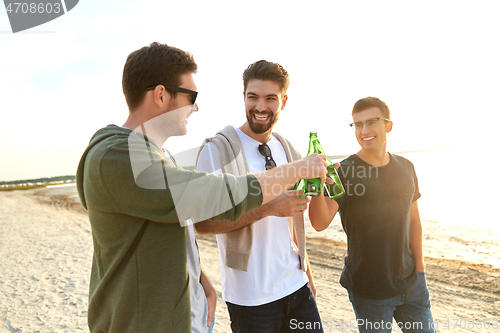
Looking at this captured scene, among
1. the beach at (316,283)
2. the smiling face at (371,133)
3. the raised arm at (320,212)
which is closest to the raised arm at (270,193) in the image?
the raised arm at (320,212)

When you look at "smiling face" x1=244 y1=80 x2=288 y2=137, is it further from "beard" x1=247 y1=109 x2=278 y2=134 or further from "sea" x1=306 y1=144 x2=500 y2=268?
"sea" x1=306 y1=144 x2=500 y2=268

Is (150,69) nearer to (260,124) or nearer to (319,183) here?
(260,124)

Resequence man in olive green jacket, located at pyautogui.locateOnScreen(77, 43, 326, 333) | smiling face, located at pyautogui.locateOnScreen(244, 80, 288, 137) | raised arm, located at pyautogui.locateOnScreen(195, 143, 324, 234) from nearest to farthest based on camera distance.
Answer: man in olive green jacket, located at pyautogui.locateOnScreen(77, 43, 326, 333), raised arm, located at pyautogui.locateOnScreen(195, 143, 324, 234), smiling face, located at pyautogui.locateOnScreen(244, 80, 288, 137)

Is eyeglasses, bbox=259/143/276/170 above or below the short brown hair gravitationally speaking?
below

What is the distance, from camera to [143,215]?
138 cm

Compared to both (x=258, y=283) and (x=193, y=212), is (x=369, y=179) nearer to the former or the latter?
(x=258, y=283)

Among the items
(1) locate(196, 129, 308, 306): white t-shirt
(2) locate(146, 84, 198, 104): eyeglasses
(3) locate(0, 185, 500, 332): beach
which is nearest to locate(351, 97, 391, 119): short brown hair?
(1) locate(196, 129, 308, 306): white t-shirt

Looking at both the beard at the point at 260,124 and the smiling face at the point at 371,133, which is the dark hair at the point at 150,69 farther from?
the smiling face at the point at 371,133

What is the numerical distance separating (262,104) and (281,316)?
1.61 metres

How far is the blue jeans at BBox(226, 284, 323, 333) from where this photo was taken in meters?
2.28

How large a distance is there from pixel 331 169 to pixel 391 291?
1.13 m

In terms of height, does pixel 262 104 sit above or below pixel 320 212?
above

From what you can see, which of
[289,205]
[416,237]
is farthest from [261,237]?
[416,237]

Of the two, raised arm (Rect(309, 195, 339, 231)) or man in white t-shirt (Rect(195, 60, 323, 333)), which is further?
raised arm (Rect(309, 195, 339, 231))
